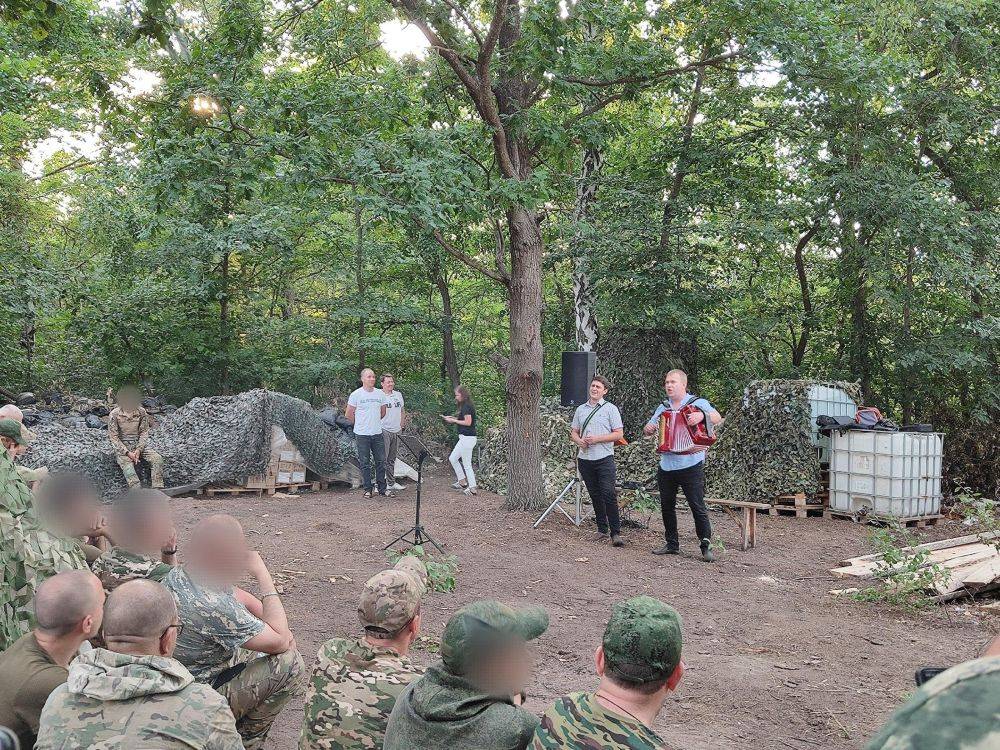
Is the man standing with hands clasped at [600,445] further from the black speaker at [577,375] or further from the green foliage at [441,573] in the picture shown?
the black speaker at [577,375]

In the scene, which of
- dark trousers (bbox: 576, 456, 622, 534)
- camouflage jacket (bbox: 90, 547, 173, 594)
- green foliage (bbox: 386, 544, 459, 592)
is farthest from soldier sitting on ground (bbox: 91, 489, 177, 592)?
dark trousers (bbox: 576, 456, 622, 534)

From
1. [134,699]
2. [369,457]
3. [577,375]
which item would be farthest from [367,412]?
[134,699]

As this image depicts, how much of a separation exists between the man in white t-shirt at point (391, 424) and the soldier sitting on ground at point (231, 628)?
30.9 feet

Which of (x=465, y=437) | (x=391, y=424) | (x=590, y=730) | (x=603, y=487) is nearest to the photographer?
(x=590, y=730)

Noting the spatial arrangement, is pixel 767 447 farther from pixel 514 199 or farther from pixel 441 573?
pixel 441 573

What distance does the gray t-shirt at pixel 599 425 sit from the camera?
30.8ft

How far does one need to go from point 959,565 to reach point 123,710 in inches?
308

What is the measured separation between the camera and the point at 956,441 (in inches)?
552

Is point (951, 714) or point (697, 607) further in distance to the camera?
point (697, 607)

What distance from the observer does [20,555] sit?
3.77 m

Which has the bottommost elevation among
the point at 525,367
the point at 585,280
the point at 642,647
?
the point at 642,647

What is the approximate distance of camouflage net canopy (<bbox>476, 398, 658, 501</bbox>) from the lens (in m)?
13.6

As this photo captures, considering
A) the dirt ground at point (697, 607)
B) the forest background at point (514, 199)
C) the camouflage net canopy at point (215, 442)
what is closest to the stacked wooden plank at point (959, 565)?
the dirt ground at point (697, 607)

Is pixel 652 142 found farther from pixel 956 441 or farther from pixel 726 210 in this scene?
pixel 956 441
